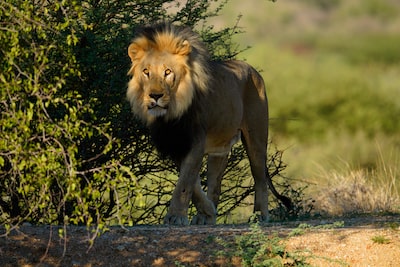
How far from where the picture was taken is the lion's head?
865 cm

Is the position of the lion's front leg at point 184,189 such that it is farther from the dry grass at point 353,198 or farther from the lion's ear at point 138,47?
the dry grass at point 353,198

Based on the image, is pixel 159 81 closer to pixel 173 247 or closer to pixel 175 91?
pixel 175 91

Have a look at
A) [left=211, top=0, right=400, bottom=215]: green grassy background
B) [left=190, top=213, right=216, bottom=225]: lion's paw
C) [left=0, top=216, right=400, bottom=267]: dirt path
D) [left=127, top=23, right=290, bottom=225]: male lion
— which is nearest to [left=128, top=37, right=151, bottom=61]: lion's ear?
[left=127, top=23, right=290, bottom=225]: male lion

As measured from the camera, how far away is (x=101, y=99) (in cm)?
981

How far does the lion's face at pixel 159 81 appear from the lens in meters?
8.62

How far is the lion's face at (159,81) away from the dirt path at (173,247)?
1.39 metres

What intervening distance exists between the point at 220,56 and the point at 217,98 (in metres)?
1.87

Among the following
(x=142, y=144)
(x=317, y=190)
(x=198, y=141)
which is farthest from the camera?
(x=317, y=190)

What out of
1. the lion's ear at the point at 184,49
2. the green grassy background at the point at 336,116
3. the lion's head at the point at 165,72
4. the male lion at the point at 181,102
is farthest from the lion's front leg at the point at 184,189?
the green grassy background at the point at 336,116

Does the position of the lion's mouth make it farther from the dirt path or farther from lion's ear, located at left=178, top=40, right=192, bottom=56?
the dirt path

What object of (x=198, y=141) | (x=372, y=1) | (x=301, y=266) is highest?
(x=372, y=1)

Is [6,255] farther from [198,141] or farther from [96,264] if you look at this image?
[198,141]

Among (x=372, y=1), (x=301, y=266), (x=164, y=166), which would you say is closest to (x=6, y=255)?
(x=301, y=266)

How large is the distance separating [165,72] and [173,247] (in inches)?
78.5
